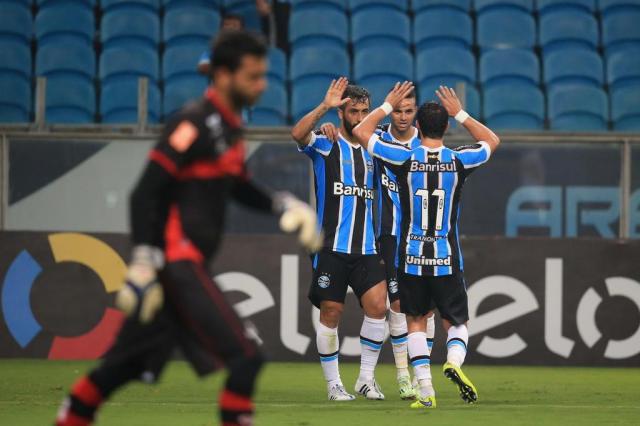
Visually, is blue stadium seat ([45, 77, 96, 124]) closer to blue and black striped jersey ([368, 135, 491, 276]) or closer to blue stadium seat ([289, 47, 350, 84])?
blue stadium seat ([289, 47, 350, 84])

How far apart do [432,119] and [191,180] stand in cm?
364

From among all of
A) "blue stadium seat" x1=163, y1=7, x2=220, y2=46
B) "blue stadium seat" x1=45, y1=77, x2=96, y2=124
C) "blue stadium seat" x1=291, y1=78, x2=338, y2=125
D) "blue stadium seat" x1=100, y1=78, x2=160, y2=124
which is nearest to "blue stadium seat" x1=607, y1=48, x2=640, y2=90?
"blue stadium seat" x1=291, y1=78, x2=338, y2=125

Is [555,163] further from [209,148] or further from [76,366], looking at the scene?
[209,148]

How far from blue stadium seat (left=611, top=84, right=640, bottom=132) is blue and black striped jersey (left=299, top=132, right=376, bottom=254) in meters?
6.58

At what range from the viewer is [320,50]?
15.9 metres

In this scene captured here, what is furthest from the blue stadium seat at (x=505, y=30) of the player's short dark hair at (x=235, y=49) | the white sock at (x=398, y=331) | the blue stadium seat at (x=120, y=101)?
the player's short dark hair at (x=235, y=49)

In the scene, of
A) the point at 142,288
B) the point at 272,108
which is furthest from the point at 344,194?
the point at 272,108

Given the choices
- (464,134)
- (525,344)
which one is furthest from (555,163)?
(525,344)

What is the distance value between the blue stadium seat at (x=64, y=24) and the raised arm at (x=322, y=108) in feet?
25.0

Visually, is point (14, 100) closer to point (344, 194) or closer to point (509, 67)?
point (509, 67)

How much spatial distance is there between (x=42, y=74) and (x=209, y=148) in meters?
10.8

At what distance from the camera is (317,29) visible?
16422 millimetres

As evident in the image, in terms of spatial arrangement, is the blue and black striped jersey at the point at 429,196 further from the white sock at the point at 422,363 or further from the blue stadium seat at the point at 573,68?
the blue stadium seat at the point at 573,68

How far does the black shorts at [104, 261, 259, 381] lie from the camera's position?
5277 mm
